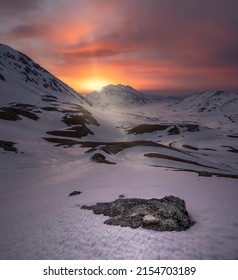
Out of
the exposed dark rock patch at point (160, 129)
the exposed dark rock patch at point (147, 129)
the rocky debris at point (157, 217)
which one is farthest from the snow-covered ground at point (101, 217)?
the exposed dark rock patch at point (160, 129)

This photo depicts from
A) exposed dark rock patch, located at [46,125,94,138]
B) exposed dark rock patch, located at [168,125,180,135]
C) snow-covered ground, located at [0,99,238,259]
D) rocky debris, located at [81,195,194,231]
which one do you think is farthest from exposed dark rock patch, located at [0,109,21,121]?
rocky debris, located at [81,195,194,231]

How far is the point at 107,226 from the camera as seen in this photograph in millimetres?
15734

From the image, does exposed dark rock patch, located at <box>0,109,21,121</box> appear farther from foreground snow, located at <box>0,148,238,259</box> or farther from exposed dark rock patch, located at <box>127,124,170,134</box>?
foreground snow, located at <box>0,148,238,259</box>

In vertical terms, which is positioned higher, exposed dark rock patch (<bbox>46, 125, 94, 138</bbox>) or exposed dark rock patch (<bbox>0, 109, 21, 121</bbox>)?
exposed dark rock patch (<bbox>0, 109, 21, 121</bbox>)

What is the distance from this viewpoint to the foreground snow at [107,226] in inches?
496

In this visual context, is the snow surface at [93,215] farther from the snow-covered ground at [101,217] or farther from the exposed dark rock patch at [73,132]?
the exposed dark rock patch at [73,132]

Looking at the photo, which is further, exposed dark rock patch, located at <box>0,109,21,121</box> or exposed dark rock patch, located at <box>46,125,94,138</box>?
exposed dark rock patch, located at <box>46,125,94,138</box>

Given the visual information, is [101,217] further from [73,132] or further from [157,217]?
[73,132]

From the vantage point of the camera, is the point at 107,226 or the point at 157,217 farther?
the point at 107,226

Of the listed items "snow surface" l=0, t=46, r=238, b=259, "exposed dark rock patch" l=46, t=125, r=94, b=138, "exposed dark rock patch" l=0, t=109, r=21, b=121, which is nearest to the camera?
"snow surface" l=0, t=46, r=238, b=259

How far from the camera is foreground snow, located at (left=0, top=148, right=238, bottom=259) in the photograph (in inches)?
496

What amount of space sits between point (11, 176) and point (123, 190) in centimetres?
2311

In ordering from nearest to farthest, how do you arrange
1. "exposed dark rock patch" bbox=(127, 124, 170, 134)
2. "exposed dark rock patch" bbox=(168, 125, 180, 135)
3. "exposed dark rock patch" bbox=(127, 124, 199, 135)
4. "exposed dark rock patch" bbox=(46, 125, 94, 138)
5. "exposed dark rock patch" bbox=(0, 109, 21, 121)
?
"exposed dark rock patch" bbox=(0, 109, 21, 121) < "exposed dark rock patch" bbox=(46, 125, 94, 138) < "exposed dark rock patch" bbox=(168, 125, 180, 135) < "exposed dark rock patch" bbox=(127, 124, 199, 135) < "exposed dark rock patch" bbox=(127, 124, 170, 134)

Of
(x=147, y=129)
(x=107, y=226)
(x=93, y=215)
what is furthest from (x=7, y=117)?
(x=107, y=226)
